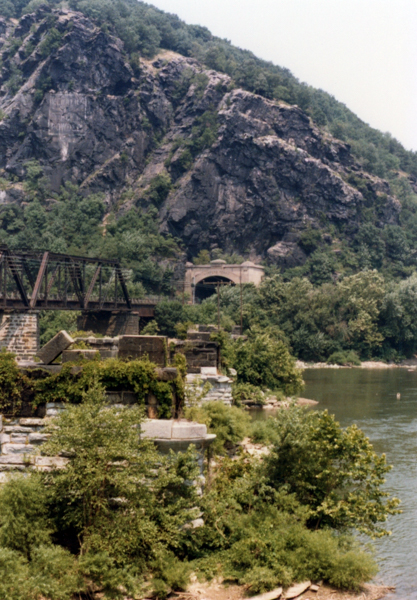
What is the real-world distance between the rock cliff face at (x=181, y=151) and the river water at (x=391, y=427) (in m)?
64.0

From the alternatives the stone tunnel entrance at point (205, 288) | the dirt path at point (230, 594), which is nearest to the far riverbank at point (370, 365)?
the stone tunnel entrance at point (205, 288)

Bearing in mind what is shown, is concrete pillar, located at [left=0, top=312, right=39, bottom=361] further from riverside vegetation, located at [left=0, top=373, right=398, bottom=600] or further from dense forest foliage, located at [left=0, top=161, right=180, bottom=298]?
dense forest foliage, located at [left=0, top=161, right=180, bottom=298]

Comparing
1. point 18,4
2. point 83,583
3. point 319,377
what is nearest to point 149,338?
point 83,583

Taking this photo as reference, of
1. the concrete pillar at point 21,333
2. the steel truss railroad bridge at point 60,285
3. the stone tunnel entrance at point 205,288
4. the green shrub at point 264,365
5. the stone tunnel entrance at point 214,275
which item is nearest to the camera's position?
the green shrub at point 264,365

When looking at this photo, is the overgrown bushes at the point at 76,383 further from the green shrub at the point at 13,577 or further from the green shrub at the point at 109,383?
the green shrub at the point at 13,577

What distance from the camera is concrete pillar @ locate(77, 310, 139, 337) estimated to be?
7744 centimetres

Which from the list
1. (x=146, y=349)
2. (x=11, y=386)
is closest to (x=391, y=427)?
(x=146, y=349)

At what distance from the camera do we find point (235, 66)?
164750 millimetres

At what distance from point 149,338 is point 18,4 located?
21157 cm

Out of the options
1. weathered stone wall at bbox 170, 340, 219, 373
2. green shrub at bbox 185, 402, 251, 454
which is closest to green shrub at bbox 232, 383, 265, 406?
weathered stone wall at bbox 170, 340, 219, 373

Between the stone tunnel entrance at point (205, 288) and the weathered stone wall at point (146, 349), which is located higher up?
the stone tunnel entrance at point (205, 288)

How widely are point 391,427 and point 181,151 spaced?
117 meters

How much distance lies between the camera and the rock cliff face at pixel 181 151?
436 ft

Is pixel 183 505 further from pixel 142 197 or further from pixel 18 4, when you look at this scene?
pixel 18 4
